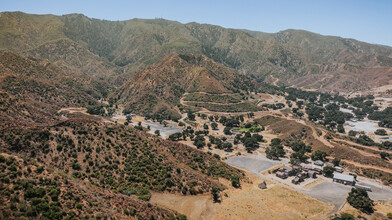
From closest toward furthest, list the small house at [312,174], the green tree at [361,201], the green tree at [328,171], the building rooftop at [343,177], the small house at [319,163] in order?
1. the green tree at [361,201]
2. the building rooftop at [343,177]
3. the small house at [312,174]
4. the green tree at [328,171]
5. the small house at [319,163]

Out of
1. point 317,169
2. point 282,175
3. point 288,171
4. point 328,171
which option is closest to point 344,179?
point 328,171

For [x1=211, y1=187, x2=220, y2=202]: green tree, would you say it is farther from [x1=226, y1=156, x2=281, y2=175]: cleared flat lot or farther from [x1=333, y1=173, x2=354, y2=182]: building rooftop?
[x1=333, y1=173, x2=354, y2=182]: building rooftop

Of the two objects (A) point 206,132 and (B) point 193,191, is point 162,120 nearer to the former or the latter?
(A) point 206,132

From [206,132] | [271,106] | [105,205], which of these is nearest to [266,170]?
[206,132]

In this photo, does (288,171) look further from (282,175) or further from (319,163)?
(319,163)

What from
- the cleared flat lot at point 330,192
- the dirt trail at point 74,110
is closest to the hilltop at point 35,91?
the dirt trail at point 74,110

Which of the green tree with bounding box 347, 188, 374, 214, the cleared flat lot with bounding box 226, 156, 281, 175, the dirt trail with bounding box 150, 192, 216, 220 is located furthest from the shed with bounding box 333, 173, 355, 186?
the dirt trail with bounding box 150, 192, 216, 220

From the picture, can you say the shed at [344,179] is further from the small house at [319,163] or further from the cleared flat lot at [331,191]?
the small house at [319,163]
